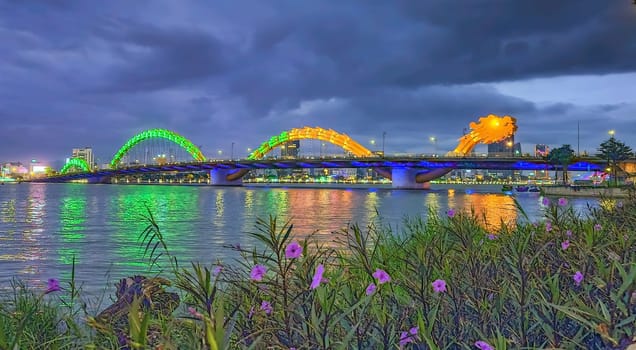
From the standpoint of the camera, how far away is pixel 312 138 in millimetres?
176625

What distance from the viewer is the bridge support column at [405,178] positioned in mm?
132000

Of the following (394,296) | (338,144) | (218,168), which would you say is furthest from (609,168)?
(394,296)

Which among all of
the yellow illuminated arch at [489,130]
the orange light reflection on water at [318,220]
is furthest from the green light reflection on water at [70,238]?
the yellow illuminated arch at [489,130]

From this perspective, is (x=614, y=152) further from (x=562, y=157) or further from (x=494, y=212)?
(x=494, y=212)

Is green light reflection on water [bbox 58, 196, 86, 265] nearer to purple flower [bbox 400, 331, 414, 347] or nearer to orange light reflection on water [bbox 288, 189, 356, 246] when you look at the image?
orange light reflection on water [bbox 288, 189, 356, 246]

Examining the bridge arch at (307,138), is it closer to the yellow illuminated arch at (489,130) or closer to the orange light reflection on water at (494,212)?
the yellow illuminated arch at (489,130)

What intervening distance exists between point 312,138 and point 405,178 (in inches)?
2044

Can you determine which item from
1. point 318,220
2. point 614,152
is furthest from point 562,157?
point 318,220

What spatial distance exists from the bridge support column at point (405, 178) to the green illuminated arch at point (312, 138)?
33609 mm

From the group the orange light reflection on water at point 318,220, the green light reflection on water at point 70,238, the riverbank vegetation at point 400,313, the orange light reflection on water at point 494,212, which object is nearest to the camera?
the riverbank vegetation at point 400,313

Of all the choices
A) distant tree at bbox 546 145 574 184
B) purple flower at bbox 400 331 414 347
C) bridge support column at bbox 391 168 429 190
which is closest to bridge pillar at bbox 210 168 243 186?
bridge support column at bbox 391 168 429 190

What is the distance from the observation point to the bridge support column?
5197 inches

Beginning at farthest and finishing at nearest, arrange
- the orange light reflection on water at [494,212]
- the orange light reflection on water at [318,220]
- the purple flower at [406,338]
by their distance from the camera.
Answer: the orange light reflection on water at [318,220]
the orange light reflection on water at [494,212]
the purple flower at [406,338]

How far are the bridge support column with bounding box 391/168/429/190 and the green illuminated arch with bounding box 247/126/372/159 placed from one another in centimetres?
3361
